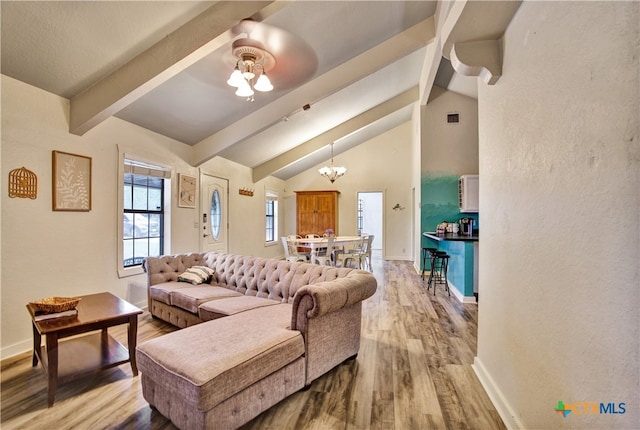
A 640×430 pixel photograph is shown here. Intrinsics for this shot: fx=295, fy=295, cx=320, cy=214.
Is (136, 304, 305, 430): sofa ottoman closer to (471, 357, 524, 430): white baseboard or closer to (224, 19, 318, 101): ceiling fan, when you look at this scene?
(471, 357, 524, 430): white baseboard

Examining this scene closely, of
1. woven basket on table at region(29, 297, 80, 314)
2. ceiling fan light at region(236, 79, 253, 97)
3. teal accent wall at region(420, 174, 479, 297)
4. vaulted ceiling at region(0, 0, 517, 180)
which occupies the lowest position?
woven basket on table at region(29, 297, 80, 314)

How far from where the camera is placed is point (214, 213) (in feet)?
17.9

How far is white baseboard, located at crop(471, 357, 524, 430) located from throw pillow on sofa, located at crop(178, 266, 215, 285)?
2.87 metres

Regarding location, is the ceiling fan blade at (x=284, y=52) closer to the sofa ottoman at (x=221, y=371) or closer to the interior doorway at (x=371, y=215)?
the sofa ottoman at (x=221, y=371)

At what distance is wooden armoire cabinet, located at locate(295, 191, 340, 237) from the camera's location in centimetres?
827

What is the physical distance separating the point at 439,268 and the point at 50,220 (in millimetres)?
5741

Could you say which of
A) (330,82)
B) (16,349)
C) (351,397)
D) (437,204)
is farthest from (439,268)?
(16,349)

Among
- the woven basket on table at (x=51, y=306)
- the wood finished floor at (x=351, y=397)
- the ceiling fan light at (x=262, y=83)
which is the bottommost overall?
the wood finished floor at (x=351, y=397)

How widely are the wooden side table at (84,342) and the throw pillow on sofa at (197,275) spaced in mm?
880

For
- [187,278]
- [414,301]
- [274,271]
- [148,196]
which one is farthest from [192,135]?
[414,301]

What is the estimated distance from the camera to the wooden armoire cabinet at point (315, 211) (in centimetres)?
827

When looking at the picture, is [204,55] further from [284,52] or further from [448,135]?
[448,135]

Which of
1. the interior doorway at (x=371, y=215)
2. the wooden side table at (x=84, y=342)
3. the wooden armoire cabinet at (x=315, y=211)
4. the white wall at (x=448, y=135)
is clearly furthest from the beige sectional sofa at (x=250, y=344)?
the interior doorway at (x=371, y=215)

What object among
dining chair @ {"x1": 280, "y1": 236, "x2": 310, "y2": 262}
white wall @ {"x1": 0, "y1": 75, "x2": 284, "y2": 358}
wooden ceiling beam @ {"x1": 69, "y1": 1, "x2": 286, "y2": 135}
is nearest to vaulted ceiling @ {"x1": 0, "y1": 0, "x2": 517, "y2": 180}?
wooden ceiling beam @ {"x1": 69, "y1": 1, "x2": 286, "y2": 135}
